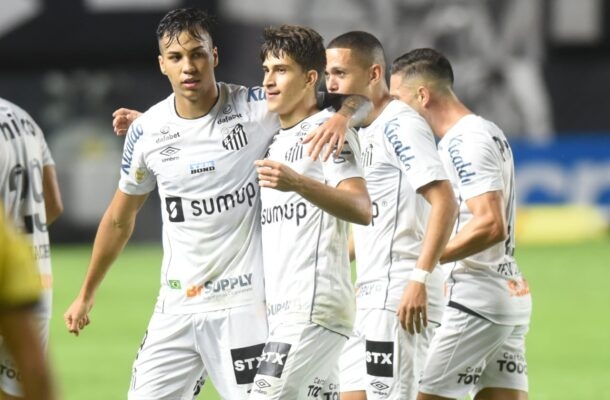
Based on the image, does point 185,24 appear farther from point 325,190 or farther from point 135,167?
point 325,190

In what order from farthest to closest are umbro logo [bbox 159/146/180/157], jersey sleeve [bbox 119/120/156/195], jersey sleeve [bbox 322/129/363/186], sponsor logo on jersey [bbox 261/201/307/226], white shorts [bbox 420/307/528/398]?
white shorts [bbox 420/307/528/398] < jersey sleeve [bbox 119/120/156/195] < umbro logo [bbox 159/146/180/157] < sponsor logo on jersey [bbox 261/201/307/226] < jersey sleeve [bbox 322/129/363/186]

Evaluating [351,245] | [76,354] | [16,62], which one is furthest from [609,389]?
[16,62]

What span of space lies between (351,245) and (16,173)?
7.14 feet

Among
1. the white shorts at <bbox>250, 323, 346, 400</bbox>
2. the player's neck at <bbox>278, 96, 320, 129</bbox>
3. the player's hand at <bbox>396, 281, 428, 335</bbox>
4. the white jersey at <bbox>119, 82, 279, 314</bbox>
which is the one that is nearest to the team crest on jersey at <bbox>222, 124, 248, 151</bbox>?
the white jersey at <bbox>119, 82, 279, 314</bbox>

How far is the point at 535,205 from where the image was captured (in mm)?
25562

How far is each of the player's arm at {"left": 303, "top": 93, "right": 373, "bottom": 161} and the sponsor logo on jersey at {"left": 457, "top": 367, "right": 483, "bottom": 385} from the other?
1.71 metres

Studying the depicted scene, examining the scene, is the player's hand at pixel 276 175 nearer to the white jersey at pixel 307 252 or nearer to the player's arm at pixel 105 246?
the white jersey at pixel 307 252

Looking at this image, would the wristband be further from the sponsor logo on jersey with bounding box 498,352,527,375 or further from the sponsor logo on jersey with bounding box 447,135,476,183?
the sponsor logo on jersey with bounding box 498,352,527,375

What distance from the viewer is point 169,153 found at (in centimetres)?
720

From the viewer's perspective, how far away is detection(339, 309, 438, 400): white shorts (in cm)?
748

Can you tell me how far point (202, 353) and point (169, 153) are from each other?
101cm

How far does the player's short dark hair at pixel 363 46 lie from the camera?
807cm

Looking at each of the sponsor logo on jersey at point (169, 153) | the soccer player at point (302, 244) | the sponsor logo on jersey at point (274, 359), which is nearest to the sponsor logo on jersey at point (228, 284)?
the soccer player at point (302, 244)

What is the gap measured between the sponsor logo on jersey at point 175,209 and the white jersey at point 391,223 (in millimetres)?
1150
